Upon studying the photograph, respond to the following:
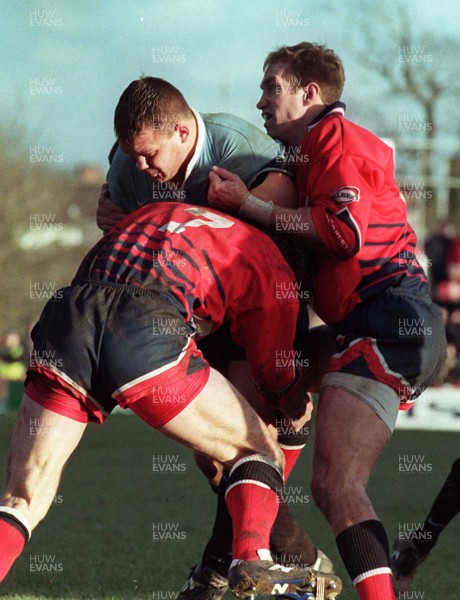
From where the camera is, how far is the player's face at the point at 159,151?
405 cm

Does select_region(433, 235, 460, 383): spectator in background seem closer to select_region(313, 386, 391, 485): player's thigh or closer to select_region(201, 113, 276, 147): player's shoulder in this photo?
select_region(201, 113, 276, 147): player's shoulder

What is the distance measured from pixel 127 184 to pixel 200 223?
1069mm

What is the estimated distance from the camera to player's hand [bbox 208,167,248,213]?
162 inches

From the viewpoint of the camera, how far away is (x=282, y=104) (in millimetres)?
4535

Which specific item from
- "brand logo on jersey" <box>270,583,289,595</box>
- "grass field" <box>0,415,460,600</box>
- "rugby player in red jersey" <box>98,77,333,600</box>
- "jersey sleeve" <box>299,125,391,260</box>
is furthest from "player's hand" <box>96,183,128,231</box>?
"brand logo on jersey" <box>270,583,289,595</box>

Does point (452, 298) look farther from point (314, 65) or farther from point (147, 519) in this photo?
point (314, 65)

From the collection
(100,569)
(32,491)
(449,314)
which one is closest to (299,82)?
(32,491)

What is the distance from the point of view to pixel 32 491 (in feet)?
12.1

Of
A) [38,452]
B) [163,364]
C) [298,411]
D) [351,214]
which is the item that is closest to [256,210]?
[351,214]

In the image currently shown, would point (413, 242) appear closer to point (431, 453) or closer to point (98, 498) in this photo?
point (98, 498)

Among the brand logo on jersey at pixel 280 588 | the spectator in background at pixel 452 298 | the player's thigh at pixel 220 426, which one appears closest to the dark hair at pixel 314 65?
the player's thigh at pixel 220 426

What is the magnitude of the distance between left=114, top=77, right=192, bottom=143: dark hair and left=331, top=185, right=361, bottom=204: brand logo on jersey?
2.36ft

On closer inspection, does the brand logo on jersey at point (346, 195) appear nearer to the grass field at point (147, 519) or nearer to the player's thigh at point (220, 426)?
the player's thigh at point (220, 426)

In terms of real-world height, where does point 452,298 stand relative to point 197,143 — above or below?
below
